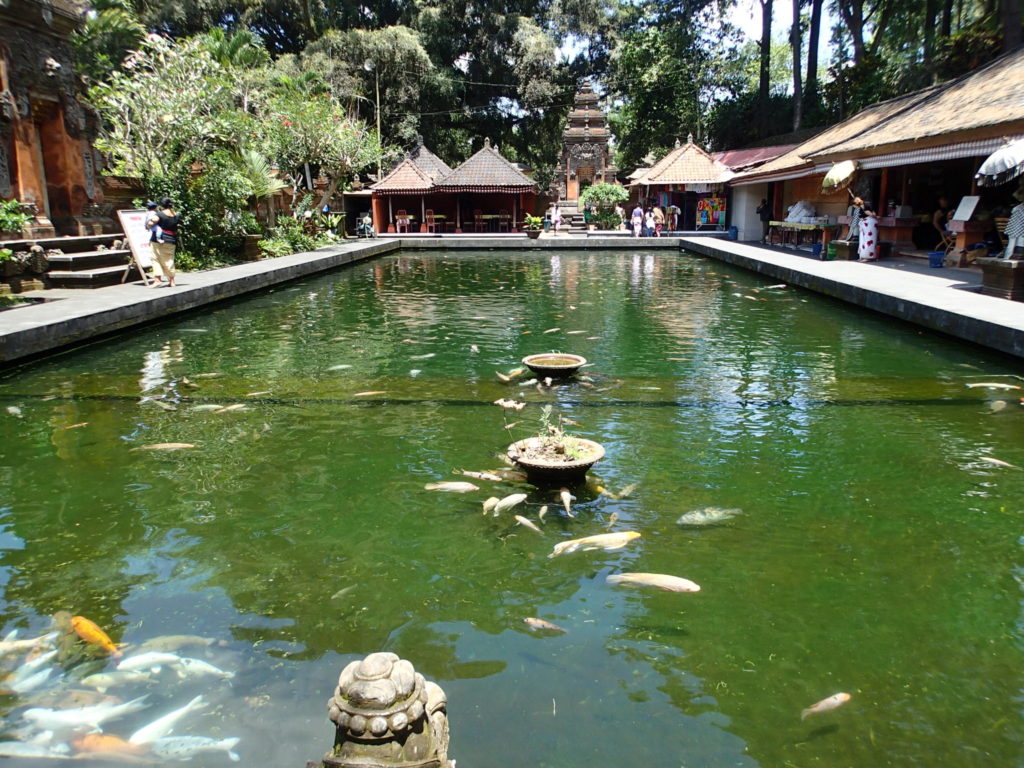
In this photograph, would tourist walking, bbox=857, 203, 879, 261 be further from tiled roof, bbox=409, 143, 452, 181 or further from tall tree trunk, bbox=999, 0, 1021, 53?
tiled roof, bbox=409, 143, 452, 181

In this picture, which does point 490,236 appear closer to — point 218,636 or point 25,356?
point 25,356

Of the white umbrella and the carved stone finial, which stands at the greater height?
the white umbrella

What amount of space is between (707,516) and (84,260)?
12.6 meters

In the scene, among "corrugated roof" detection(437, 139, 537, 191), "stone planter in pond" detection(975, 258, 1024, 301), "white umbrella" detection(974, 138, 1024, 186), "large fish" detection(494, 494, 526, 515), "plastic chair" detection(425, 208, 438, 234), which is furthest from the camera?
"plastic chair" detection(425, 208, 438, 234)

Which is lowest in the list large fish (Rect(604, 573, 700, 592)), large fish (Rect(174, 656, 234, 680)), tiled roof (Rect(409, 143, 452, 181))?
large fish (Rect(174, 656, 234, 680))

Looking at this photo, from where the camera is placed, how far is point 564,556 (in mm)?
3854

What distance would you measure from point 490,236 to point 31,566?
84.3 feet

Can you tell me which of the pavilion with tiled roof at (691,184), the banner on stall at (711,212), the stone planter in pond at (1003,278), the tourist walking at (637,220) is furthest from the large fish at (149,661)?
the banner on stall at (711,212)

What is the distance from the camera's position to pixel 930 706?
9.04ft

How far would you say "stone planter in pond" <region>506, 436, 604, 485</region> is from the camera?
4516 millimetres

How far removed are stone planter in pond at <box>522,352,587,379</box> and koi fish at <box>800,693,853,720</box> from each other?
4623 mm

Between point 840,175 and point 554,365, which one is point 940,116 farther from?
point 554,365

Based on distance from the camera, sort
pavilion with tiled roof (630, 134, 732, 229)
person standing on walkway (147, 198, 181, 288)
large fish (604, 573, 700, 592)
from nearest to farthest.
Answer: large fish (604, 573, 700, 592) → person standing on walkway (147, 198, 181, 288) → pavilion with tiled roof (630, 134, 732, 229)

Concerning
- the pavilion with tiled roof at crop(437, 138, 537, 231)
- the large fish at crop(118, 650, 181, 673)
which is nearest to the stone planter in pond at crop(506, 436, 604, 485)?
the large fish at crop(118, 650, 181, 673)
